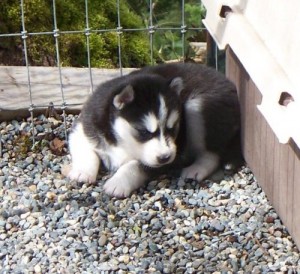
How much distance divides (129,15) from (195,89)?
1.34 m

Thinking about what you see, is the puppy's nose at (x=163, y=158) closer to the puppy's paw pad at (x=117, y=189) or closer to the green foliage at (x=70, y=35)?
the puppy's paw pad at (x=117, y=189)

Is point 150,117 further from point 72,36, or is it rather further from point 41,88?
point 72,36

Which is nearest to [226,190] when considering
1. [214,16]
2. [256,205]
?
[256,205]

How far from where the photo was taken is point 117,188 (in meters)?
4.80

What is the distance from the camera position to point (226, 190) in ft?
16.0

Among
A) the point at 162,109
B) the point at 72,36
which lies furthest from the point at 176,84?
the point at 72,36

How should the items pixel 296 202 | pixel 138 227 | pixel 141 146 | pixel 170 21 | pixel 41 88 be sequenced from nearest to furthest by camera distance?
pixel 296 202, pixel 138 227, pixel 141 146, pixel 41 88, pixel 170 21

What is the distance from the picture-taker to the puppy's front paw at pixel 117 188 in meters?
4.79

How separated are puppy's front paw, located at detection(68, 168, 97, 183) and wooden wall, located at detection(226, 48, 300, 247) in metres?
0.84

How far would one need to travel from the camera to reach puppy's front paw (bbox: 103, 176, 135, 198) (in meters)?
4.79

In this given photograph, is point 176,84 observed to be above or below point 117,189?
above

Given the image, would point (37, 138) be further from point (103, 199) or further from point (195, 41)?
point (195, 41)

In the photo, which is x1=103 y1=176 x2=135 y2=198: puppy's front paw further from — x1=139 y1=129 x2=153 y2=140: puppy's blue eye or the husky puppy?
x1=139 y1=129 x2=153 y2=140: puppy's blue eye

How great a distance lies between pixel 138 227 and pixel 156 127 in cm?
56
